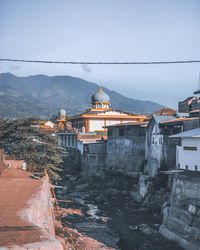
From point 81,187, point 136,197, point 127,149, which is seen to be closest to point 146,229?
point 136,197

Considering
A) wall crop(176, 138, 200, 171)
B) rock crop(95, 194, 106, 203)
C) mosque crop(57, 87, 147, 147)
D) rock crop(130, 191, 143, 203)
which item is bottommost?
rock crop(95, 194, 106, 203)

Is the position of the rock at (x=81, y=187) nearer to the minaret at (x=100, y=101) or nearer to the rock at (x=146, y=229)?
the rock at (x=146, y=229)

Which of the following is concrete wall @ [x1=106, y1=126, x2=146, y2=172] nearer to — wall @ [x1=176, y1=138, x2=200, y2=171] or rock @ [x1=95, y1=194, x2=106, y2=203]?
rock @ [x1=95, y1=194, x2=106, y2=203]

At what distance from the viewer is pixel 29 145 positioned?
28016mm

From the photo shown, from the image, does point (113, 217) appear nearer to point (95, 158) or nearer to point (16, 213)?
point (16, 213)

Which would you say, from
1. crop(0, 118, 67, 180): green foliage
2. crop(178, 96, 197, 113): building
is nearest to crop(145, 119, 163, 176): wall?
crop(0, 118, 67, 180): green foliage

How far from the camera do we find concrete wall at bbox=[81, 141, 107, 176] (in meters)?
39.3

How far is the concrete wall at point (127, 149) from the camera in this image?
33.5 m

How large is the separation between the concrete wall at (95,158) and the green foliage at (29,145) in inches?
443

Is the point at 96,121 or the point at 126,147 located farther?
the point at 96,121

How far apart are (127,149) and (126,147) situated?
13.4 inches

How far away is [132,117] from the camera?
50.3 meters

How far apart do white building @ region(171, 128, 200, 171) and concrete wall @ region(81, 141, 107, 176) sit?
68.0 feet

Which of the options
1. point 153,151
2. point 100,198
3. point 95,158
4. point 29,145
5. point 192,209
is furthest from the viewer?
point 95,158
